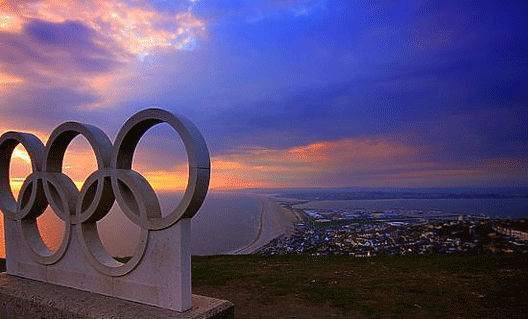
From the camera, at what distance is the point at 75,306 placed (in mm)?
6090

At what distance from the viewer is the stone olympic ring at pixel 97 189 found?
571 cm

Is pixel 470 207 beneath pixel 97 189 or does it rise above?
beneath

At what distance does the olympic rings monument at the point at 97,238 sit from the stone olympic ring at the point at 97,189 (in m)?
0.02

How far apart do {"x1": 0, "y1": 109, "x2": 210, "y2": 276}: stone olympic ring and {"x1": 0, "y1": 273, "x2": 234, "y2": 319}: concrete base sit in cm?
55

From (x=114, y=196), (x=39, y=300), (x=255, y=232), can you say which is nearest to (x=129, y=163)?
(x=114, y=196)

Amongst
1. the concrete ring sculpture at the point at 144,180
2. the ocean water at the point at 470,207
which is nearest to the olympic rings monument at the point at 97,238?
the concrete ring sculpture at the point at 144,180

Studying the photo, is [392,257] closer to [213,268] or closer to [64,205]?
→ [213,268]

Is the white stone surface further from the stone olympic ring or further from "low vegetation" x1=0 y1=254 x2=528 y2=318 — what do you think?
"low vegetation" x1=0 y1=254 x2=528 y2=318

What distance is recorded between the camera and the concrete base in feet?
18.9

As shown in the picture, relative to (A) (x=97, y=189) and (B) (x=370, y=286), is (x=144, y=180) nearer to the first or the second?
(A) (x=97, y=189)

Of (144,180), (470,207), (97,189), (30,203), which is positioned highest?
(144,180)

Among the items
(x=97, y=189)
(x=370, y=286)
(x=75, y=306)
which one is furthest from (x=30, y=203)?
(x=370, y=286)

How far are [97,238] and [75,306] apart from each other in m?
1.35

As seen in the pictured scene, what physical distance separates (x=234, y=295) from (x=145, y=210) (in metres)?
3.91
